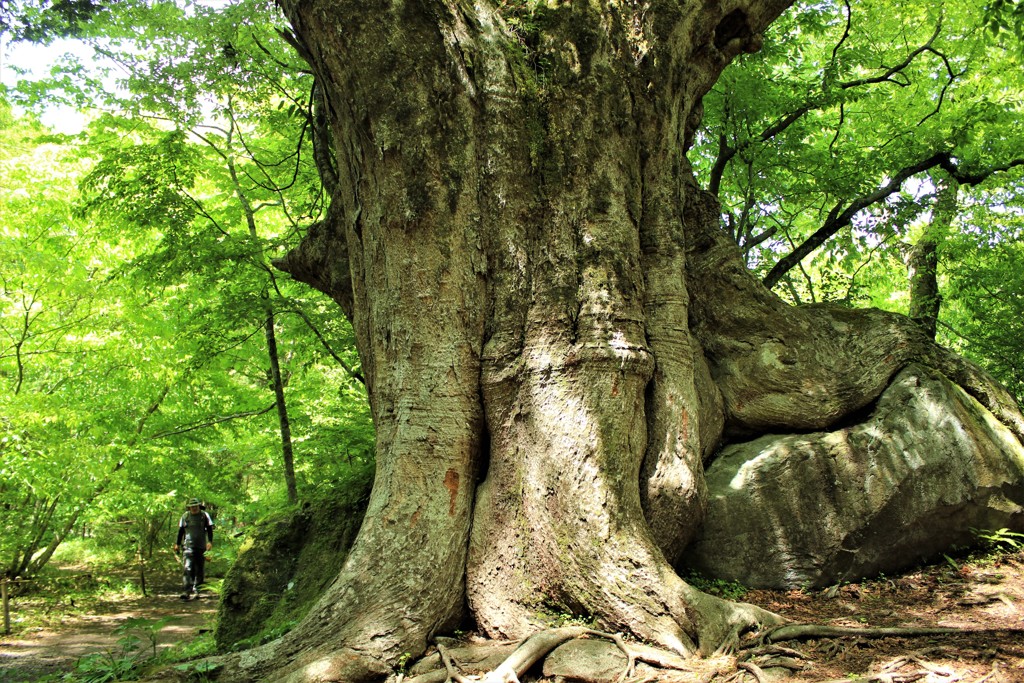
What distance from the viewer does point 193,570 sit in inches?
476

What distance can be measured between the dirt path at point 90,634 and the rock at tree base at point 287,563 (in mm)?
629

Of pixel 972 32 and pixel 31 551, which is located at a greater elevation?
pixel 972 32

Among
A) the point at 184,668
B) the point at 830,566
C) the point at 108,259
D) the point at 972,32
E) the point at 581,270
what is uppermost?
the point at 972,32

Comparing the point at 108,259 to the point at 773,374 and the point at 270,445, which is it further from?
the point at 773,374

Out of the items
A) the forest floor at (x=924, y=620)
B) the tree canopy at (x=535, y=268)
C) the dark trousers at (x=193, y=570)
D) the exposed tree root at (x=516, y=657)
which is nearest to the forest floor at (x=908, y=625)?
the forest floor at (x=924, y=620)

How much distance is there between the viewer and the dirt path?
7.26m

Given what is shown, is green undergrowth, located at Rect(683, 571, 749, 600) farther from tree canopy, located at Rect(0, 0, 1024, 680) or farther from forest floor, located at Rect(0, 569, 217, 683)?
forest floor, located at Rect(0, 569, 217, 683)

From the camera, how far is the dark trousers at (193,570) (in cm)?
1198

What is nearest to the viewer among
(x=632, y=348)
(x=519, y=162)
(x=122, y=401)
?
(x=632, y=348)

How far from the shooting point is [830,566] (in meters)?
4.82

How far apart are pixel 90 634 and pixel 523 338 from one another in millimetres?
9275

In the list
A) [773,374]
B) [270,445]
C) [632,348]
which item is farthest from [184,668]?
[270,445]

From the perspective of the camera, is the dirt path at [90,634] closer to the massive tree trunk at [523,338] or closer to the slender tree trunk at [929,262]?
the massive tree trunk at [523,338]

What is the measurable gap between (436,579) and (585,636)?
0.93 m
